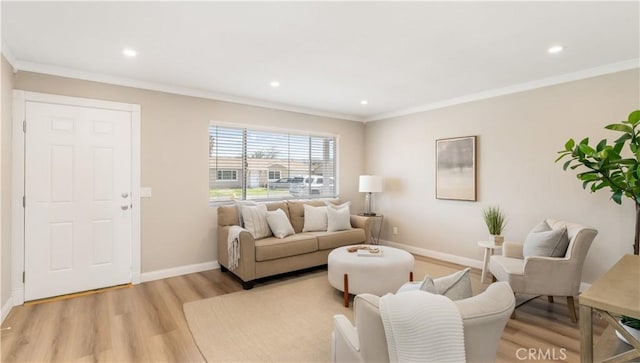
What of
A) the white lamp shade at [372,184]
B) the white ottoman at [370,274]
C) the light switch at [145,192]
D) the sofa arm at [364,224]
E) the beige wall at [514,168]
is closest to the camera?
the white ottoman at [370,274]

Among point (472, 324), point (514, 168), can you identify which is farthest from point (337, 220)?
point (472, 324)

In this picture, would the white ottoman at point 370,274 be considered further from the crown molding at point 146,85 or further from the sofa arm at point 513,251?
the crown molding at point 146,85

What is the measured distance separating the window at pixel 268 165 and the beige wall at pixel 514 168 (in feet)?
3.98

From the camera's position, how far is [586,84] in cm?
352

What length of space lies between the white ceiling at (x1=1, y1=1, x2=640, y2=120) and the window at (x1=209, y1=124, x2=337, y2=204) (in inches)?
34.6

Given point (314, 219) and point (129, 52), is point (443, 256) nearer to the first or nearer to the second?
point (314, 219)

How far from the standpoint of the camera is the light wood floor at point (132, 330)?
229 cm

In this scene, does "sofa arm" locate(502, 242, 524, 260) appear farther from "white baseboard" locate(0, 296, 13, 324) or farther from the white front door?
"white baseboard" locate(0, 296, 13, 324)

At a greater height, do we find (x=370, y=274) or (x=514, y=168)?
(x=514, y=168)

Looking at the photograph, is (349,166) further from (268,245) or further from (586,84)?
(586,84)

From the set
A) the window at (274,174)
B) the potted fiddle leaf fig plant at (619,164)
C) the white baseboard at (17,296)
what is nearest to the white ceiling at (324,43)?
the potted fiddle leaf fig plant at (619,164)

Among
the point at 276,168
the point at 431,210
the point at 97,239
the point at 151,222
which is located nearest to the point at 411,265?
the point at 431,210

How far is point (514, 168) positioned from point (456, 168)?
79 centimetres

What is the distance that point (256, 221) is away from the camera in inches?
163
